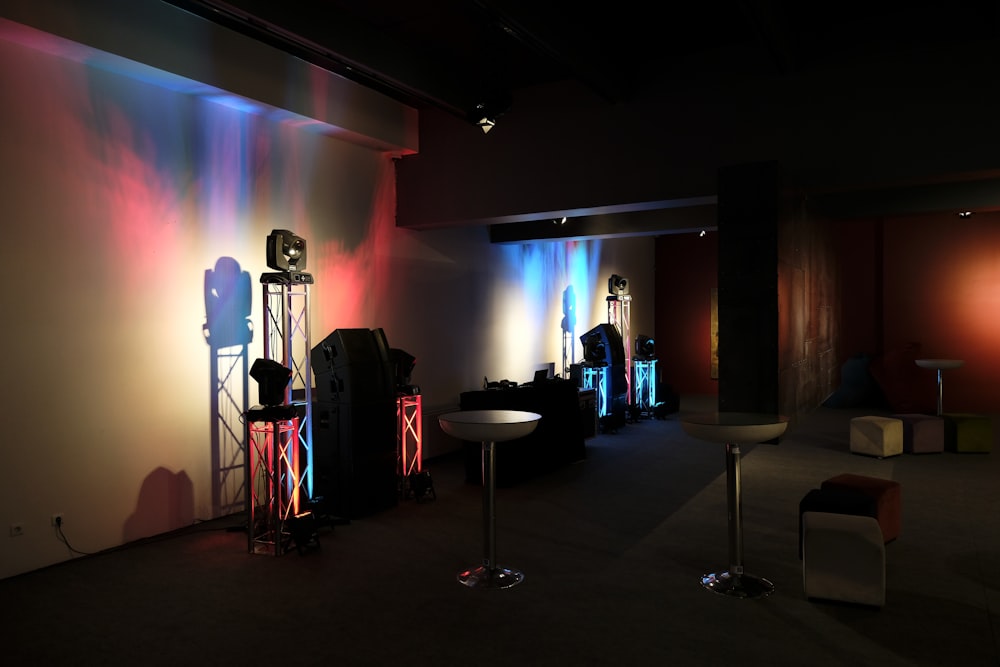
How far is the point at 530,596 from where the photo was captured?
12.3 ft

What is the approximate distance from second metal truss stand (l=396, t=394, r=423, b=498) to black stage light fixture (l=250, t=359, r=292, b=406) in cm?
137

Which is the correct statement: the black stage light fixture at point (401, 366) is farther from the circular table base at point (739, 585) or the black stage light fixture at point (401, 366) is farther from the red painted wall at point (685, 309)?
the red painted wall at point (685, 309)

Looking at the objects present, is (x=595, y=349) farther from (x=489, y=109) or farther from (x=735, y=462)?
(x=735, y=462)

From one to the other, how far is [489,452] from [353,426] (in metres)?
1.75

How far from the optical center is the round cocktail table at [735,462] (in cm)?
357

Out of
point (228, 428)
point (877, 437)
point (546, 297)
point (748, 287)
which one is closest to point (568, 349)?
point (546, 297)

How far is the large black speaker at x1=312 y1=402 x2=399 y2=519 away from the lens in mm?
5336

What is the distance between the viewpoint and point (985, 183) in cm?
796

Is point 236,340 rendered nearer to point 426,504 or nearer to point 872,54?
point 426,504

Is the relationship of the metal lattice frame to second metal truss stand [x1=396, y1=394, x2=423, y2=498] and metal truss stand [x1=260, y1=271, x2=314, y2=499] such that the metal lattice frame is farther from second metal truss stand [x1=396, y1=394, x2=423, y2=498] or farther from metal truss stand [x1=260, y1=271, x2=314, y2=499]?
second metal truss stand [x1=396, y1=394, x2=423, y2=498]

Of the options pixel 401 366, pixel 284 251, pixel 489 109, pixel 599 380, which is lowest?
pixel 599 380

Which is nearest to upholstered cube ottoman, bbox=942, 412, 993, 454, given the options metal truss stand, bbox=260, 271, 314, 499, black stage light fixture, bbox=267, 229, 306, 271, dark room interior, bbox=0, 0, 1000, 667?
dark room interior, bbox=0, 0, 1000, 667

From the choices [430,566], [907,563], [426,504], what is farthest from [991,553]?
[426,504]

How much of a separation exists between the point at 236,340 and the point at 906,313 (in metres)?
10.5
